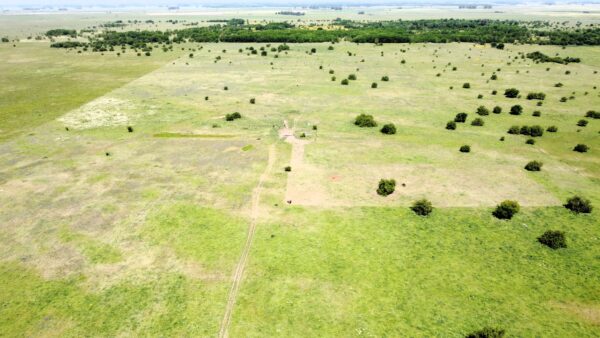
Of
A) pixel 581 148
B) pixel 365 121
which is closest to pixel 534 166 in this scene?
pixel 581 148

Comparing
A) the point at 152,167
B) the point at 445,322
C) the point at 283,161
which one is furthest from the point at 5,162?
the point at 445,322

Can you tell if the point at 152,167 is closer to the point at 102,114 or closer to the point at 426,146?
the point at 102,114

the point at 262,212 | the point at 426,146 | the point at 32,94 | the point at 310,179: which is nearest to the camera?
the point at 262,212

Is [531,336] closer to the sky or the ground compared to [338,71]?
closer to the ground

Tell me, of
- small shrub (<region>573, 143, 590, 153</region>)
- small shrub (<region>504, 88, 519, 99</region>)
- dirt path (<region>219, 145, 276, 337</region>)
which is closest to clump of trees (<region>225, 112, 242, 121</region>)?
dirt path (<region>219, 145, 276, 337</region>)

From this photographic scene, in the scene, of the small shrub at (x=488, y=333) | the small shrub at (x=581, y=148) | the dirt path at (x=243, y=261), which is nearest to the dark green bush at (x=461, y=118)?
the small shrub at (x=581, y=148)

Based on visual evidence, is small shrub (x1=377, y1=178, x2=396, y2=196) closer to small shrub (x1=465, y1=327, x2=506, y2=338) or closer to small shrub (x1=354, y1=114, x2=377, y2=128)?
small shrub (x1=465, y1=327, x2=506, y2=338)

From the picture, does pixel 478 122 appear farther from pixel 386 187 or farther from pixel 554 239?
pixel 554 239
